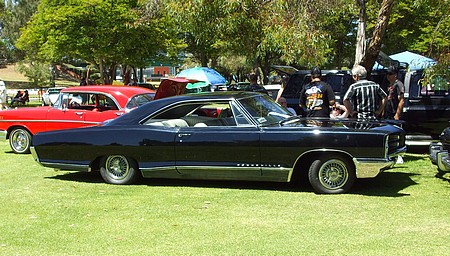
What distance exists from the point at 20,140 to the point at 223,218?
23.9 feet

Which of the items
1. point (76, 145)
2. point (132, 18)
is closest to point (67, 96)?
point (76, 145)

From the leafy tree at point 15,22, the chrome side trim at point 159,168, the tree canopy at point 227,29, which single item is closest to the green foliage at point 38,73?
the tree canopy at point 227,29

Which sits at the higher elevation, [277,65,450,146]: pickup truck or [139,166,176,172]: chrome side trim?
[277,65,450,146]: pickup truck

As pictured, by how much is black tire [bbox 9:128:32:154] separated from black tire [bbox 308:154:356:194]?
7.18 m

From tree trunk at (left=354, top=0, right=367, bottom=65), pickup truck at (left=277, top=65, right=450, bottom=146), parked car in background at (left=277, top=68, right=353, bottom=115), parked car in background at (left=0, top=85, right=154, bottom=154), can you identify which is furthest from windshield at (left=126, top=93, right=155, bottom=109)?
pickup truck at (left=277, top=65, right=450, bottom=146)

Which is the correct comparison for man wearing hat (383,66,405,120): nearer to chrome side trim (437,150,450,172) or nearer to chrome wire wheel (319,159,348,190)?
chrome side trim (437,150,450,172)

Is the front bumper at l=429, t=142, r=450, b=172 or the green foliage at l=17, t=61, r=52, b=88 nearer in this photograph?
the front bumper at l=429, t=142, r=450, b=172

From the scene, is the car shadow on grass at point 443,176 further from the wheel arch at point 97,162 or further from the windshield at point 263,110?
the wheel arch at point 97,162

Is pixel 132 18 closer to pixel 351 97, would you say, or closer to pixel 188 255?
pixel 351 97

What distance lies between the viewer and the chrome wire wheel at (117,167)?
7.98m

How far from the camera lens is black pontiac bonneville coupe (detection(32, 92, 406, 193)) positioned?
6.85m

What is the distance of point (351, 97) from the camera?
8570mm

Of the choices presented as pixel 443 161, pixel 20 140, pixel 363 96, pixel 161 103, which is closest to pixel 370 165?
pixel 443 161

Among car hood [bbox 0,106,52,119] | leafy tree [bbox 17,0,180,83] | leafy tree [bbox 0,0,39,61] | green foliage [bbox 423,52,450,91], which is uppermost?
leafy tree [bbox 0,0,39,61]
